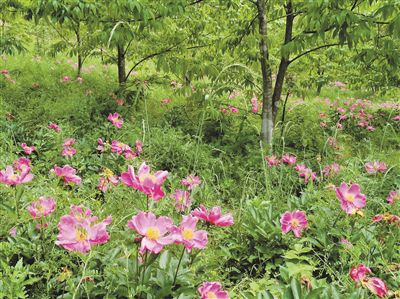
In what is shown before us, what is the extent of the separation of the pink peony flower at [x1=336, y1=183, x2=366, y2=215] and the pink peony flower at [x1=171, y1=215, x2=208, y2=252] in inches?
29.8

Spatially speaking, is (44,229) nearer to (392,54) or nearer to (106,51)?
(392,54)

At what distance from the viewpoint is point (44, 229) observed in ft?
5.09

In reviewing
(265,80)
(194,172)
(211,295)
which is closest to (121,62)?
(265,80)

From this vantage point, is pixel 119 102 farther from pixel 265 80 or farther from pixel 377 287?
pixel 377 287

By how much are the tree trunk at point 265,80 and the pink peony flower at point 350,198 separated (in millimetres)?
2368

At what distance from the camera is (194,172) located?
264cm

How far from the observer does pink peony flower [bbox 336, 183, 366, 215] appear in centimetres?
170

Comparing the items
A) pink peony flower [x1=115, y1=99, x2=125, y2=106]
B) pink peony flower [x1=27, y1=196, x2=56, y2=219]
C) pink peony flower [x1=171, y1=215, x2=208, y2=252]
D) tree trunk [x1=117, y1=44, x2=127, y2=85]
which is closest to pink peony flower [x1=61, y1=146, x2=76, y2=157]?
pink peony flower [x1=27, y1=196, x2=56, y2=219]

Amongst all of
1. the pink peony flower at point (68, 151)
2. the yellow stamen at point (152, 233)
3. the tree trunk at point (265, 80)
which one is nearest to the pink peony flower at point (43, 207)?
the yellow stamen at point (152, 233)

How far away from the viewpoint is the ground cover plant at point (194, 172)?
4.34 ft

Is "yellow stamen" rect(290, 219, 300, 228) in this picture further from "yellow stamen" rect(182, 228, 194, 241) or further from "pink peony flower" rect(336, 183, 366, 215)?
"yellow stamen" rect(182, 228, 194, 241)

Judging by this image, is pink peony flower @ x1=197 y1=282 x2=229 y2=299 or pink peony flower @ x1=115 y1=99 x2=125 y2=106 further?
pink peony flower @ x1=115 y1=99 x2=125 y2=106

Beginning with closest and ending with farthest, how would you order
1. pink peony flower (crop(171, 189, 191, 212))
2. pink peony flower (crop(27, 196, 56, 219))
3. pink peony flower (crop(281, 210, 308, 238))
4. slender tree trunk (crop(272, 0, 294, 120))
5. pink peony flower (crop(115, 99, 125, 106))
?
pink peony flower (crop(27, 196, 56, 219)) < pink peony flower (crop(171, 189, 191, 212)) < pink peony flower (crop(281, 210, 308, 238)) < slender tree trunk (crop(272, 0, 294, 120)) < pink peony flower (crop(115, 99, 125, 106))

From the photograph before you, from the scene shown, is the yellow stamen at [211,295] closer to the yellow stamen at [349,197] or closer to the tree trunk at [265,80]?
the yellow stamen at [349,197]
